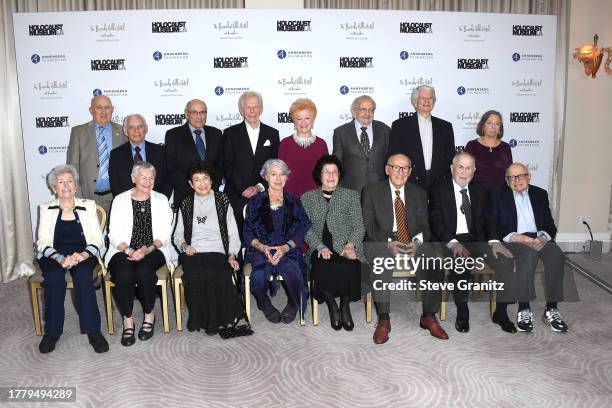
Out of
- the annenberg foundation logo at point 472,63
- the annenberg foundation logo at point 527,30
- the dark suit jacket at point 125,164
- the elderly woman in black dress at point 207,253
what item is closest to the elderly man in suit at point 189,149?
the dark suit jacket at point 125,164

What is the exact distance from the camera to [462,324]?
4.00 metres

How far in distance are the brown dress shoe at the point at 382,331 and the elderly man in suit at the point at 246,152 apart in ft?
5.32

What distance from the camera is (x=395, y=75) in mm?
5527

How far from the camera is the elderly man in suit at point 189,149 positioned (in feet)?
15.3

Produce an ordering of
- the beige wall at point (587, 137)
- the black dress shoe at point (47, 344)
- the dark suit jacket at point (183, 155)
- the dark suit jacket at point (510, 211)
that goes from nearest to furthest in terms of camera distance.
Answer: the black dress shoe at point (47, 344) < the dark suit jacket at point (510, 211) < the dark suit jacket at point (183, 155) < the beige wall at point (587, 137)

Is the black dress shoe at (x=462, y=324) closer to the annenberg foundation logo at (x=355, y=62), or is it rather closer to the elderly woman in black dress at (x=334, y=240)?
Answer: the elderly woman in black dress at (x=334, y=240)

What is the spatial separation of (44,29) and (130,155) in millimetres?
1841

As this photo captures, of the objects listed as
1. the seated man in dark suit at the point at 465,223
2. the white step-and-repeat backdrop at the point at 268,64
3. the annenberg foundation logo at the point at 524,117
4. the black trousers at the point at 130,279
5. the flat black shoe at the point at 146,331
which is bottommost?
the flat black shoe at the point at 146,331

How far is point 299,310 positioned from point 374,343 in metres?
0.72

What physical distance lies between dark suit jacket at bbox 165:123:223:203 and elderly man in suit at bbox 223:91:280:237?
11cm

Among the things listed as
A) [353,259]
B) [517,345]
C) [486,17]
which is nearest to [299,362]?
[353,259]

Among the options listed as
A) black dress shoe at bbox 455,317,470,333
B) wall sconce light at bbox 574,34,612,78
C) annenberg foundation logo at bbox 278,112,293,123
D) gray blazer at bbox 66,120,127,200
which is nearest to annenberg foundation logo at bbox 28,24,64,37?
gray blazer at bbox 66,120,127,200

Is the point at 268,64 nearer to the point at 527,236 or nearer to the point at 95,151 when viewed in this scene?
the point at 95,151

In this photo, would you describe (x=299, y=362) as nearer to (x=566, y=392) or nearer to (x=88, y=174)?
(x=566, y=392)
